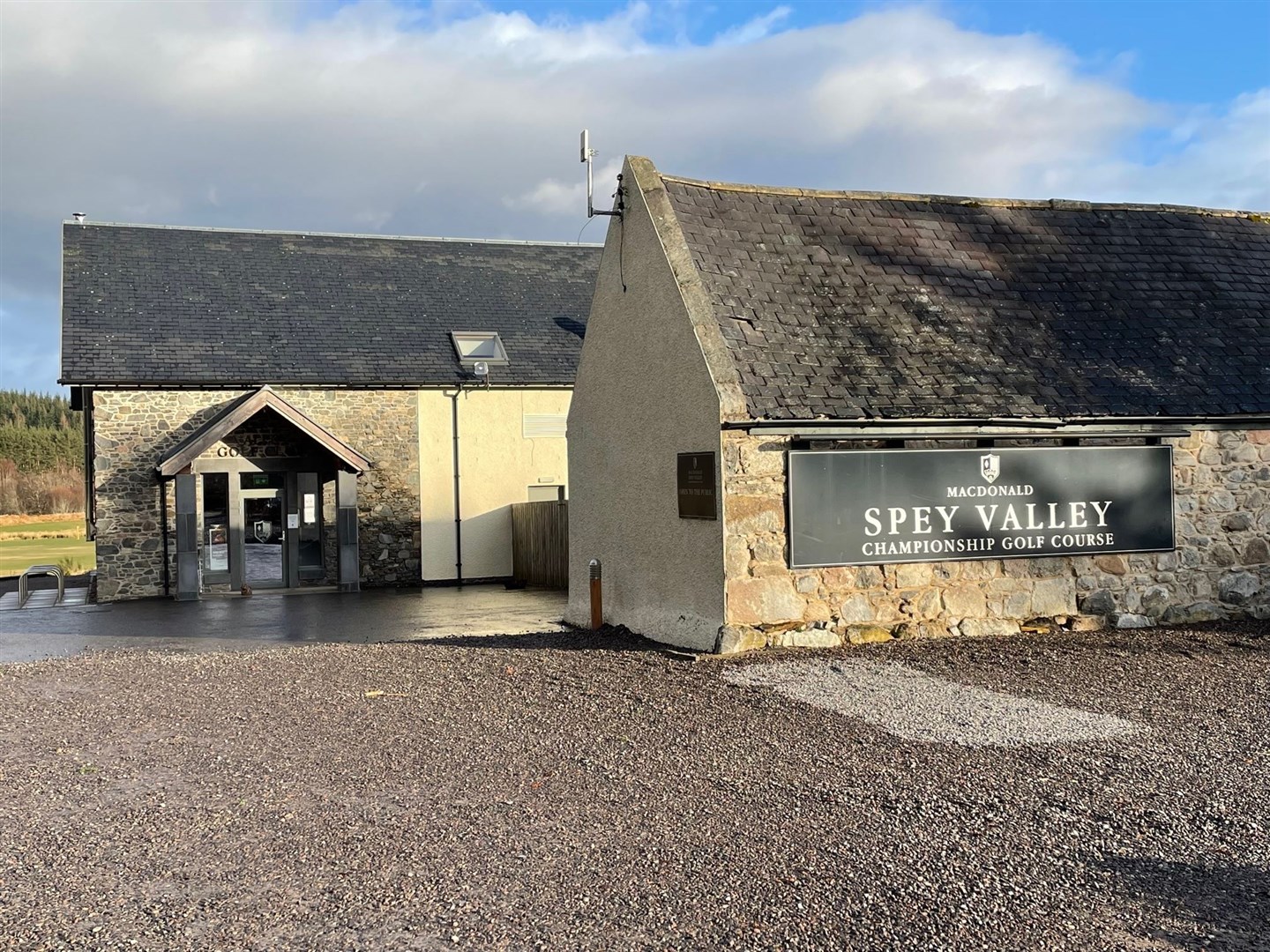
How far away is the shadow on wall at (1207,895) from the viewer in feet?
14.3

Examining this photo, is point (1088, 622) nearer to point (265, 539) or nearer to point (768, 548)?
point (768, 548)

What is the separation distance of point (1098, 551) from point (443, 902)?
9.55 meters

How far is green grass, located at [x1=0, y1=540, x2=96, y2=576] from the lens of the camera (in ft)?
105

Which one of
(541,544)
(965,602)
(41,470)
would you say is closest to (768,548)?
(965,602)

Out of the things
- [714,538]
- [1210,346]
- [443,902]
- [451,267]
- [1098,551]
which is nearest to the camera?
[443,902]

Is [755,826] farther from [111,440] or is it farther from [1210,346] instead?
[111,440]

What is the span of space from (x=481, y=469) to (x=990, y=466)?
15.2 m

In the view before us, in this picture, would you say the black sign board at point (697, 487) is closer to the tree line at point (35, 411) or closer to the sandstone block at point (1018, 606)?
the sandstone block at point (1018, 606)

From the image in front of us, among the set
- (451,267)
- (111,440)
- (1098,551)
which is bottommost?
(1098,551)

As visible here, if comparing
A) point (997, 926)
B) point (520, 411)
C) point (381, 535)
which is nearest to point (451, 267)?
point (520, 411)

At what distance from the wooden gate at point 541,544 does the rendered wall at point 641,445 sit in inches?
234

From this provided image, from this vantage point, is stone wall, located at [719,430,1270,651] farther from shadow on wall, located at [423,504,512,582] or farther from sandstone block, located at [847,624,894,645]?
shadow on wall, located at [423,504,512,582]

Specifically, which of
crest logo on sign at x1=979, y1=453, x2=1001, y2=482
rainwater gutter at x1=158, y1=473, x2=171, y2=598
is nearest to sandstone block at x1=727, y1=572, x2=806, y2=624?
crest logo on sign at x1=979, y1=453, x2=1001, y2=482

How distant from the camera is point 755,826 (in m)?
5.77
